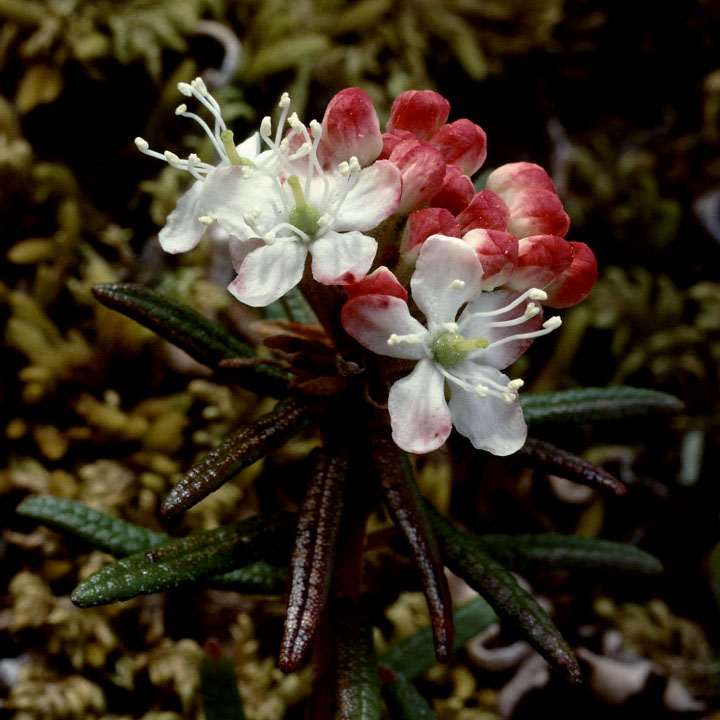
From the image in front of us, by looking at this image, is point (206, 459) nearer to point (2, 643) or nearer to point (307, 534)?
point (307, 534)

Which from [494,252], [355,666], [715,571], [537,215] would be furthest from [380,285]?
[715,571]

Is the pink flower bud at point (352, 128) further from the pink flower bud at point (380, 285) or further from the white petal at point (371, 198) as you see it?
the pink flower bud at point (380, 285)

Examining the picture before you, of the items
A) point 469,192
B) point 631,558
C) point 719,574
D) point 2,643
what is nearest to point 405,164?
point 469,192

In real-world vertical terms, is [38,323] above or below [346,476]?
below

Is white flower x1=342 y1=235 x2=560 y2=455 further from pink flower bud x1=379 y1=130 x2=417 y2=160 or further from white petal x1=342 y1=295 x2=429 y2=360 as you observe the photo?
pink flower bud x1=379 y1=130 x2=417 y2=160

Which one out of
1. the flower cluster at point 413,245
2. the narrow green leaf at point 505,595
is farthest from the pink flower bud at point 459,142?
the narrow green leaf at point 505,595

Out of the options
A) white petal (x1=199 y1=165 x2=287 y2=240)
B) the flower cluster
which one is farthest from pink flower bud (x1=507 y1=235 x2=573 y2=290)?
white petal (x1=199 y1=165 x2=287 y2=240)
